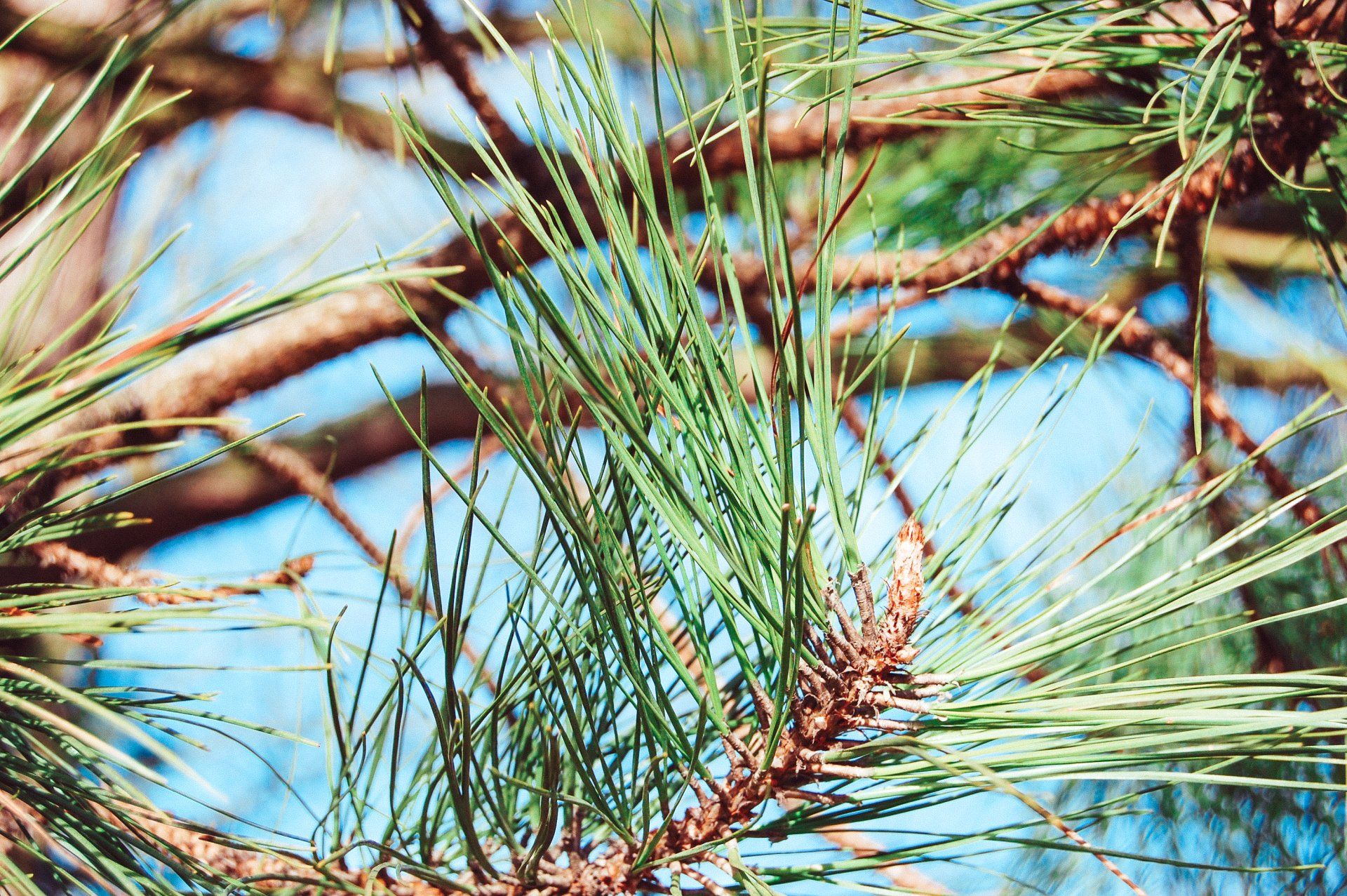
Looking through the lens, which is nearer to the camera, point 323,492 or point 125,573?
point 125,573

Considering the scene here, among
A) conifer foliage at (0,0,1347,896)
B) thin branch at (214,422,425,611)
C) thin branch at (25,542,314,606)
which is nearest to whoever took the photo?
conifer foliage at (0,0,1347,896)

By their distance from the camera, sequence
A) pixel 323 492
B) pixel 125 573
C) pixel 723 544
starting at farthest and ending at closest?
pixel 323 492 → pixel 125 573 → pixel 723 544

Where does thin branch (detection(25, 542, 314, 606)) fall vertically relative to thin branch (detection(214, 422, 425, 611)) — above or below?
below

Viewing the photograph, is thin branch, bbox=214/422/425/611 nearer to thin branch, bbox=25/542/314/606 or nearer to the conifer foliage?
the conifer foliage

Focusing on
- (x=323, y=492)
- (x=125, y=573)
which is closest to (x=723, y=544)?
(x=125, y=573)

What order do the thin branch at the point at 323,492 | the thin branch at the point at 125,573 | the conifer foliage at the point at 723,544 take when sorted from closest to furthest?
the conifer foliage at the point at 723,544 → the thin branch at the point at 125,573 → the thin branch at the point at 323,492

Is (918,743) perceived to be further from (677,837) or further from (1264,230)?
(1264,230)

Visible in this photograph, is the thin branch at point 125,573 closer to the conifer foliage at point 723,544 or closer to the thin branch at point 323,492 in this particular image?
the conifer foliage at point 723,544

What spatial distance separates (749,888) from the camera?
0.94 ft

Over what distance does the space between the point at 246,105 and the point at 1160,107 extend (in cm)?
112

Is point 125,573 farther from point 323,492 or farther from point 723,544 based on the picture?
point 723,544

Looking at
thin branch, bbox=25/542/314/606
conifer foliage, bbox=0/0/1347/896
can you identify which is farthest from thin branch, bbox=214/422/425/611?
thin branch, bbox=25/542/314/606

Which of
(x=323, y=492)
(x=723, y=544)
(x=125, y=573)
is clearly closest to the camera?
(x=723, y=544)

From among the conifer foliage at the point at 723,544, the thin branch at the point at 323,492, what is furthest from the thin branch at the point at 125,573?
the thin branch at the point at 323,492
